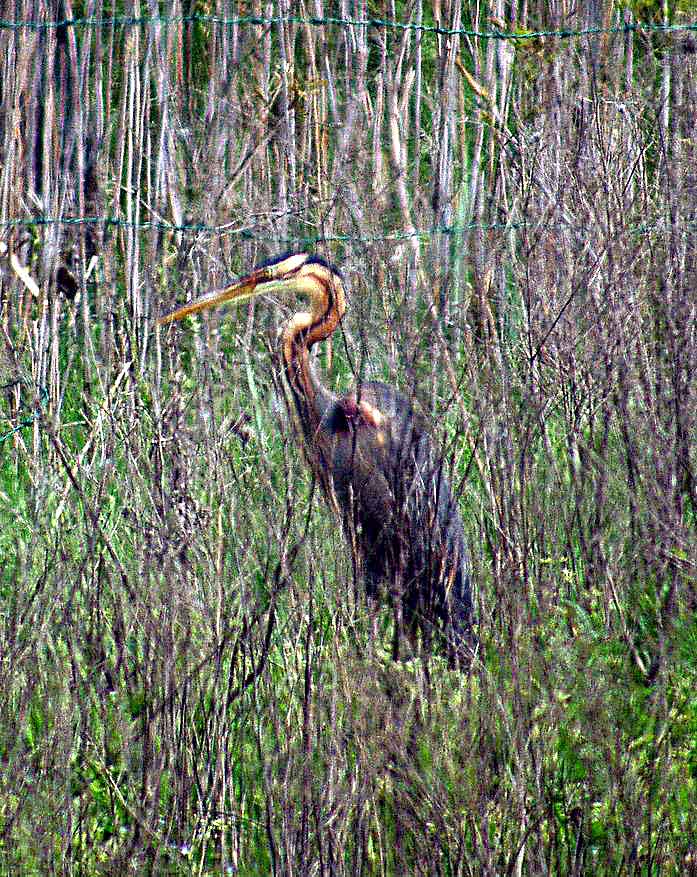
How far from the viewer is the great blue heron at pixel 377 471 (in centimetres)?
210

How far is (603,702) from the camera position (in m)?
1.79

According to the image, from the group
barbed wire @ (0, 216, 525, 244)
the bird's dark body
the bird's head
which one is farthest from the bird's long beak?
the bird's dark body

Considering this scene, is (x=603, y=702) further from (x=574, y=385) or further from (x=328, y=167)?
(x=328, y=167)

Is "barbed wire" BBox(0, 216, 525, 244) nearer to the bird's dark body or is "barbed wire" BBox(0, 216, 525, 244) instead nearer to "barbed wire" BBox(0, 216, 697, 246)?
"barbed wire" BBox(0, 216, 697, 246)

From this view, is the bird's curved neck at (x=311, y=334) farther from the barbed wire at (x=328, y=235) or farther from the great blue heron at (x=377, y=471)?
the barbed wire at (x=328, y=235)

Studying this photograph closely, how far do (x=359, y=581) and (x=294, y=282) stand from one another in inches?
54.8

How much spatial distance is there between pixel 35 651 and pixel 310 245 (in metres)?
1.73

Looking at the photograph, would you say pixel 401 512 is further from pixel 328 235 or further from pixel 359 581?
pixel 328 235

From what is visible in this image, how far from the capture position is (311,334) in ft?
10.7

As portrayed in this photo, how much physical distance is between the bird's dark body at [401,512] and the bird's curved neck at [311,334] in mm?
88

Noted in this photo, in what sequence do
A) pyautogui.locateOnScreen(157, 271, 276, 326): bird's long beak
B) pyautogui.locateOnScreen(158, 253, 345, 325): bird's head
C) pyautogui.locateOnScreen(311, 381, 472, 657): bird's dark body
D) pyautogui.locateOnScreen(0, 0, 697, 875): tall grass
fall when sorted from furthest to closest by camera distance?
1. pyautogui.locateOnScreen(158, 253, 345, 325): bird's head
2. pyautogui.locateOnScreen(157, 271, 276, 326): bird's long beak
3. pyautogui.locateOnScreen(311, 381, 472, 657): bird's dark body
4. pyautogui.locateOnScreen(0, 0, 697, 875): tall grass

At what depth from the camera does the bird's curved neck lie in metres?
3.05

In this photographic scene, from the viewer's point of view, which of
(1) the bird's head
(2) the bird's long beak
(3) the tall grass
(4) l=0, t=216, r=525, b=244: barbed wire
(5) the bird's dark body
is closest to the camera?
(3) the tall grass

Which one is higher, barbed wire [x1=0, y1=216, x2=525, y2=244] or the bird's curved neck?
barbed wire [x1=0, y1=216, x2=525, y2=244]
